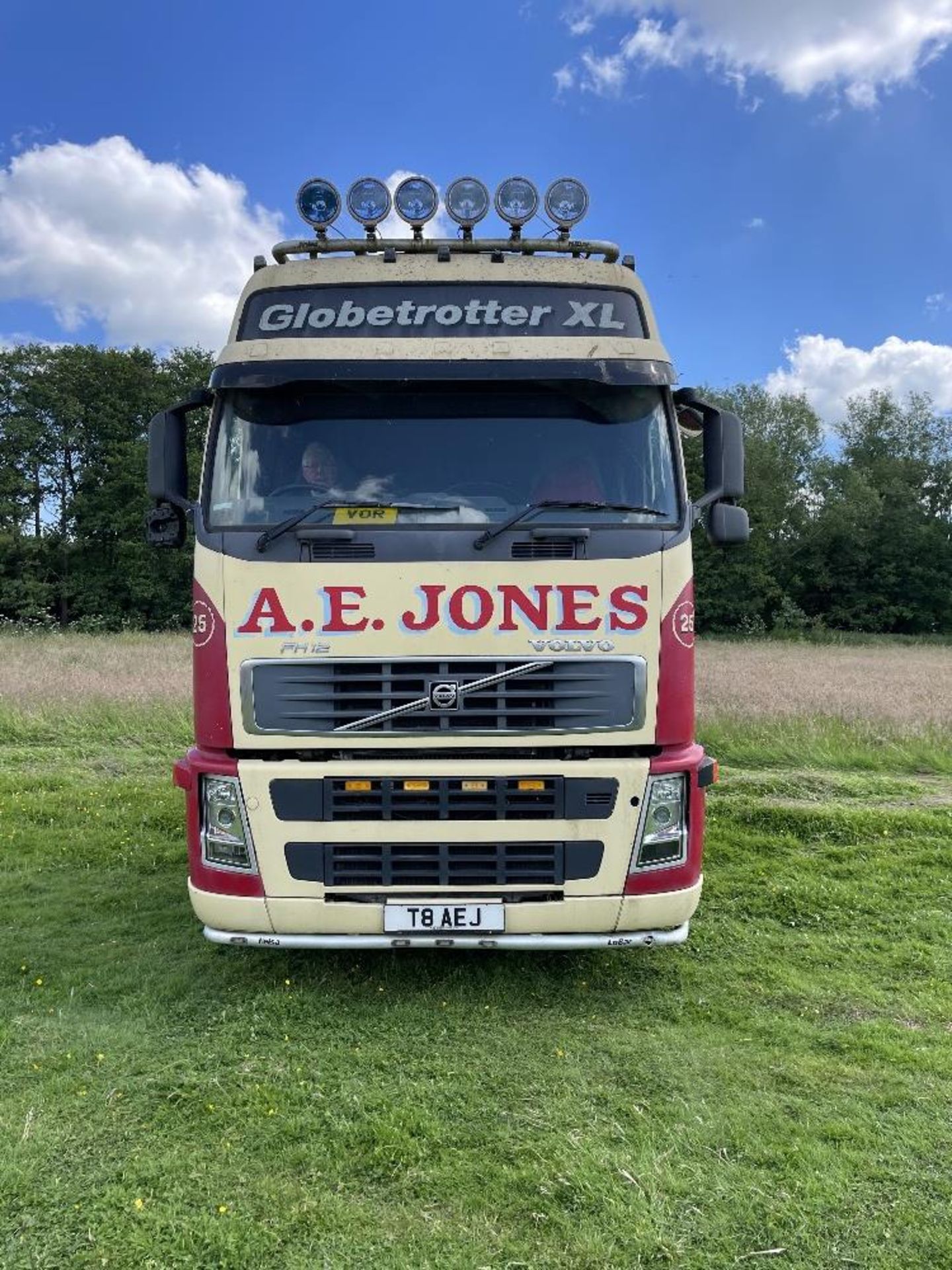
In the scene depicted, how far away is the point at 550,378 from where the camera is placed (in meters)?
4.11

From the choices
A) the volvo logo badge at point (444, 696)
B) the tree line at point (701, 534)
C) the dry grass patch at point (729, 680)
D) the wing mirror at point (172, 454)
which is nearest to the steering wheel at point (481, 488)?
the volvo logo badge at point (444, 696)

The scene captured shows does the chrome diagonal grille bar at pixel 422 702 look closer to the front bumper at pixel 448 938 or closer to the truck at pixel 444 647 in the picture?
the truck at pixel 444 647

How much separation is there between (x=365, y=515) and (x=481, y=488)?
1.82ft

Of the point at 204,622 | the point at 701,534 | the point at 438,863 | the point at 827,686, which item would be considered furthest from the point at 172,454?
the point at 701,534

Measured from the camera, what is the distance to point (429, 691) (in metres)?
3.92

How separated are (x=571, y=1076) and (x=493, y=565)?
2.13 metres

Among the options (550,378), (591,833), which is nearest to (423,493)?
(550,378)

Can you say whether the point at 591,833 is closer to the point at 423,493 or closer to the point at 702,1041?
the point at 702,1041

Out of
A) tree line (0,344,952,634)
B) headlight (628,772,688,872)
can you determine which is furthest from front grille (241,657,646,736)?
tree line (0,344,952,634)

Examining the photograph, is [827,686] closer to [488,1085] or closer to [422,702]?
[422,702]

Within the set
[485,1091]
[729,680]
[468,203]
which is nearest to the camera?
[485,1091]

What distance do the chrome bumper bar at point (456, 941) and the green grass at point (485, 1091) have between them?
375 millimetres

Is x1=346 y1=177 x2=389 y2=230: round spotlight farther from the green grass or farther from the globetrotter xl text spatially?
the green grass

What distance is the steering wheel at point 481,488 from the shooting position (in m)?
4.12
